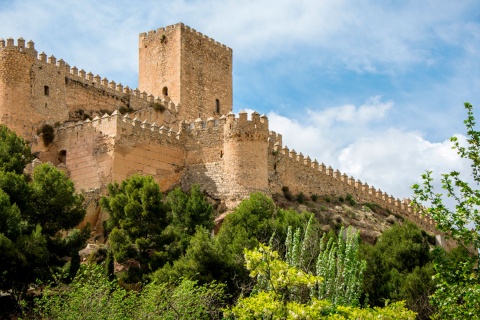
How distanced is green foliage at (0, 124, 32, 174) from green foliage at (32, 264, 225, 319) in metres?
9.39

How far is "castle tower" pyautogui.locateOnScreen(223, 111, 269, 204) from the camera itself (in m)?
37.7

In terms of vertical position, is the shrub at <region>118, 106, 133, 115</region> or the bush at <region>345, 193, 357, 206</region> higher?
the shrub at <region>118, 106, 133, 115</region>

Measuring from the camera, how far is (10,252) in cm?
2708

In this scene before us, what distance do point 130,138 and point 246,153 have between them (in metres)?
4.85

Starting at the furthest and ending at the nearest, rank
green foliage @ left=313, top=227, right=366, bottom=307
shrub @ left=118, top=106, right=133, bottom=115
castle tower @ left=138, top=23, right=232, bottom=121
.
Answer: castle tower @ left=138, top=23, right=232, bottom=121
shrub @ left=118, top=106, right=133, bottom=115
green foliage @ left=313, top=227, right=366, bottom=307

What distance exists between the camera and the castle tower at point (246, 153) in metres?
37.7

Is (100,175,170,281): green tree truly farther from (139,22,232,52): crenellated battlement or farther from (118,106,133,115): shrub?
(139,22,232,52): crenellated battlement

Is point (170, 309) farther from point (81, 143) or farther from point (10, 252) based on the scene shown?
point (81, 143)

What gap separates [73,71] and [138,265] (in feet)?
45.8

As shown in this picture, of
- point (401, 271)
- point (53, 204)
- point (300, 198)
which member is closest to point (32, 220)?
point (53, 204)

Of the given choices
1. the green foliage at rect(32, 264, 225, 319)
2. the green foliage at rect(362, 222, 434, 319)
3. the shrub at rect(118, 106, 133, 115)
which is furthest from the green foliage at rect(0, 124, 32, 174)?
the green foliage at rect(362, 222, 434, 319)

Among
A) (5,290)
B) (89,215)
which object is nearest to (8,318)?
(5,290)

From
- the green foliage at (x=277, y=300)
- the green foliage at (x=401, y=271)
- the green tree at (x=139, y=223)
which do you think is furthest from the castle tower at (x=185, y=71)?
the green foliage at (x=277, y=300)

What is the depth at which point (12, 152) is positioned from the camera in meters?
35.1
